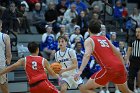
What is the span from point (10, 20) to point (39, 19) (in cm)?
207

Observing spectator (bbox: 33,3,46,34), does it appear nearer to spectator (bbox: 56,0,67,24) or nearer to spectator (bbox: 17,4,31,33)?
spectator (bbox: 17,4,31,33)

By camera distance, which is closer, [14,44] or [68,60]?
[68,60]

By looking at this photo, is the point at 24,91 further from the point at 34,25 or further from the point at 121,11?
the point at 121,11

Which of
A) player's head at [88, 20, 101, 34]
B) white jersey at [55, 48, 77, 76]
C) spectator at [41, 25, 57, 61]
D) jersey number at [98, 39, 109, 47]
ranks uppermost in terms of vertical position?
player's head at [88, 20, 101, 34]

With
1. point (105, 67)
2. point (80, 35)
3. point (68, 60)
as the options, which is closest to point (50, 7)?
point (80, 35)

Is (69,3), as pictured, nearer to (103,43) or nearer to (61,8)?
(61,8)

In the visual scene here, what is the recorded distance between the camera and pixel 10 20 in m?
14.9

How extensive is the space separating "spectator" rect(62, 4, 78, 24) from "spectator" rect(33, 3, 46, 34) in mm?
847

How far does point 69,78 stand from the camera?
11.0m

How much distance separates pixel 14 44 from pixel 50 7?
298cm

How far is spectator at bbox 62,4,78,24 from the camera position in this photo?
1705 cm

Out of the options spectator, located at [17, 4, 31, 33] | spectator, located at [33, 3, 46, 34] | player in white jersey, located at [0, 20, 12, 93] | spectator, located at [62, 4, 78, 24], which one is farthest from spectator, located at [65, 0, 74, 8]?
player in white jersey, located at [0, 20, 12, 93]

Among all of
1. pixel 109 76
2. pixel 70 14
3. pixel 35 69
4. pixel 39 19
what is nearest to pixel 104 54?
pixel 109 76

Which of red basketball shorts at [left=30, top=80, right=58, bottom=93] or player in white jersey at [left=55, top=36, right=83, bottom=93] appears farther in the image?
player in white jersey at [left=55, top=36, right=83, bottom=93]
